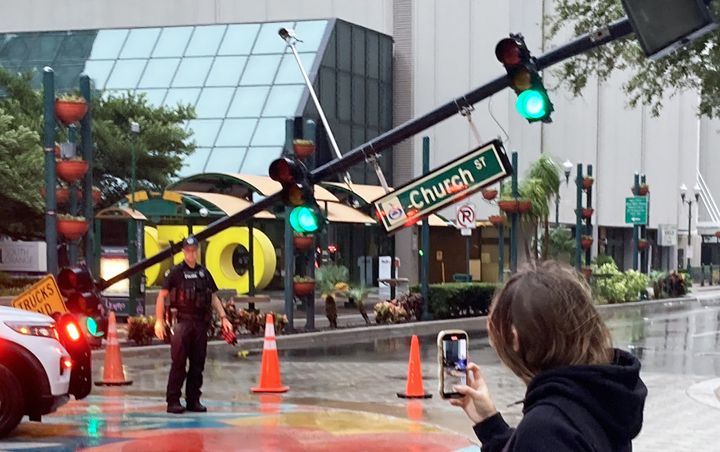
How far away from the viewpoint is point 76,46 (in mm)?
49562

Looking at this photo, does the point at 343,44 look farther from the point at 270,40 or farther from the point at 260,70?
the point at 260,70

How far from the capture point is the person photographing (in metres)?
2.54

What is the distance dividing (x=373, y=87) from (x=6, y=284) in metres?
25.1

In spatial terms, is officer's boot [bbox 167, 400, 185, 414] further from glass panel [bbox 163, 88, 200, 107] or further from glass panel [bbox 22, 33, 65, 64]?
glass panel [bbox 22, 33, 65, 64]

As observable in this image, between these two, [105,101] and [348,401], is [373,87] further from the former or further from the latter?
[348,401]

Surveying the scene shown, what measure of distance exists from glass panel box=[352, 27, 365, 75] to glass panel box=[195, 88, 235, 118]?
5.67 meters

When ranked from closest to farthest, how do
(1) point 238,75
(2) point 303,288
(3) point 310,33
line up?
(2) point 303,288 → (1) point 238,75 → (3) point 310,33

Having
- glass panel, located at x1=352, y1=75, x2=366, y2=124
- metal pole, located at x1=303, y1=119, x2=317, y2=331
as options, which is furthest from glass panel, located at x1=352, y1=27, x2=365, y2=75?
metal pole, located at x1=303, y1=119, x2=317, y2=331

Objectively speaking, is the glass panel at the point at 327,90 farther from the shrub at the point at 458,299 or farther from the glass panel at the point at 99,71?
the shrub at the point at 458,299

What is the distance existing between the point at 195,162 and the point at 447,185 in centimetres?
3516

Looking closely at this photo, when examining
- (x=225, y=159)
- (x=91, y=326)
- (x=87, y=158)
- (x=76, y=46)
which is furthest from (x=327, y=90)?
(x=91, y=326)

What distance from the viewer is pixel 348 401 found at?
14.0 m

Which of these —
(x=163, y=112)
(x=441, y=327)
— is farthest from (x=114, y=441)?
(x=163, y=112)

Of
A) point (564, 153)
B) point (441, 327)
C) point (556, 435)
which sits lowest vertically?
point (441, 327)
